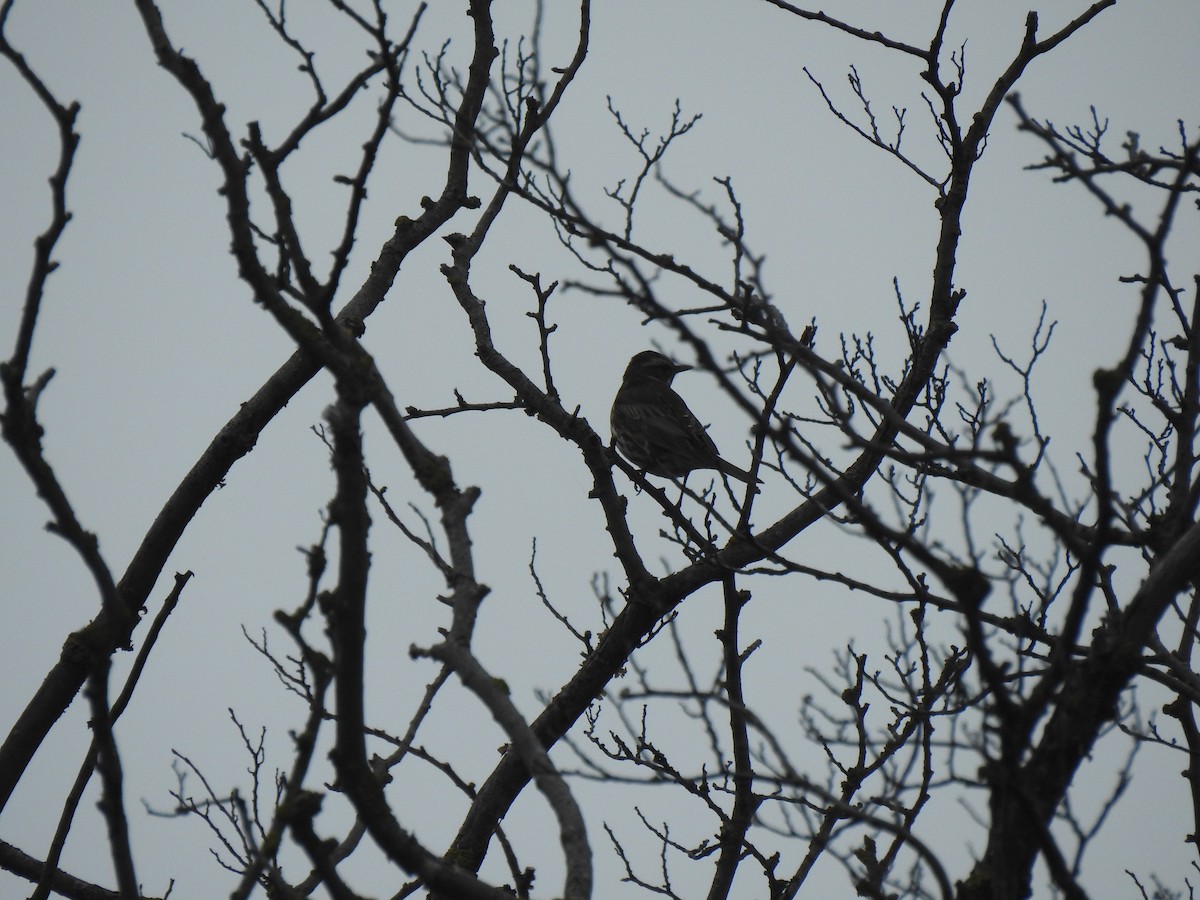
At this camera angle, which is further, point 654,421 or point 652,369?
point 652,369

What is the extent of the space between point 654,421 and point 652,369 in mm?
1586

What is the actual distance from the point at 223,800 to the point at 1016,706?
4418 millimetres

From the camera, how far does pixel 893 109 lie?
23.0ft

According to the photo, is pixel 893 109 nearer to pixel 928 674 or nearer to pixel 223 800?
pixel 928 674

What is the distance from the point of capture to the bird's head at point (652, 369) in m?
12.4

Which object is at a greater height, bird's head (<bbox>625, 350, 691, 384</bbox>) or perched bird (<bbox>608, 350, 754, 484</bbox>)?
bird's head (<bbox>625, 350, 691, 384</bbox>)

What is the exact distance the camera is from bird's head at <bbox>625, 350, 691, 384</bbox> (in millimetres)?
12430

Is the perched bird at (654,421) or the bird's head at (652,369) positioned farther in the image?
A: the bird's head at (652,369)

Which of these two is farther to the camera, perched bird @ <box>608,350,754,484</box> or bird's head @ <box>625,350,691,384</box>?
bird's head @ <box>625,350,691,384</box>

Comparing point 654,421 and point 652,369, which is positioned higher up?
point 652,369

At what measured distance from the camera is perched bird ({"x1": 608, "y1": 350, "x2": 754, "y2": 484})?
10.6m

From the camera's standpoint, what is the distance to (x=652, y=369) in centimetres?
1250

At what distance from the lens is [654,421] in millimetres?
11023

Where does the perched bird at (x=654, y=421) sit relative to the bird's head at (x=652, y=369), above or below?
below
